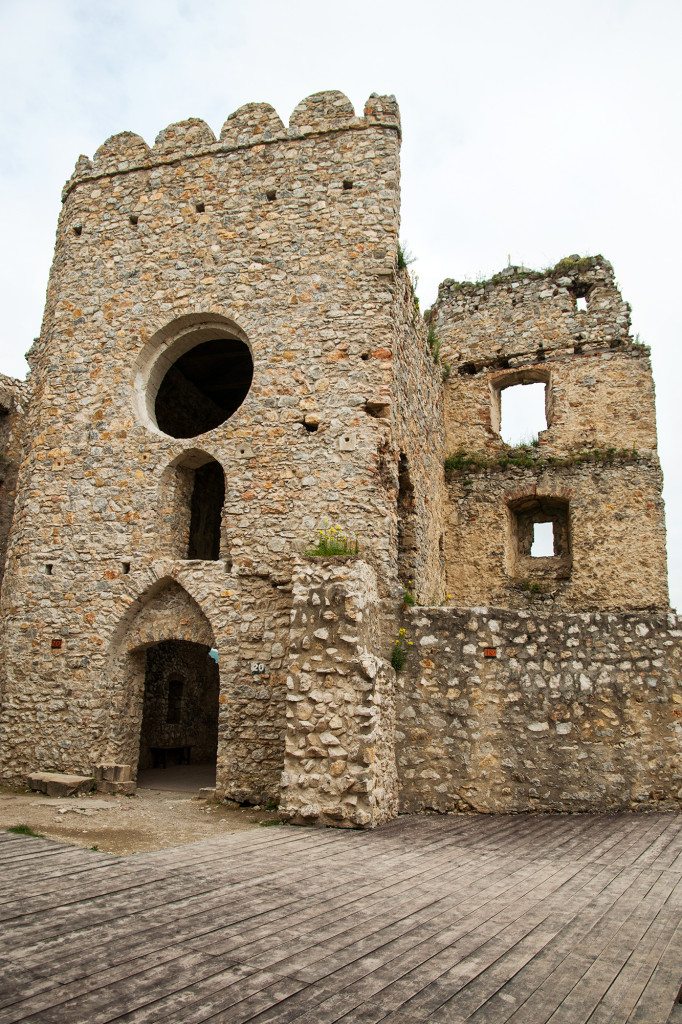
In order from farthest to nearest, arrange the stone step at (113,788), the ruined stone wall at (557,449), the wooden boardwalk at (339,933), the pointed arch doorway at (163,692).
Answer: the ruined stone wall at (557,449)
the pointed arch doorway at (163,692)
the stone step at (113,788)
the wooden boardwalk at (339,933)

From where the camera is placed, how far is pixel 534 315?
1335 centimetres

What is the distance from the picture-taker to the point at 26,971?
9.80ft

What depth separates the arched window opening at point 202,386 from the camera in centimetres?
1173

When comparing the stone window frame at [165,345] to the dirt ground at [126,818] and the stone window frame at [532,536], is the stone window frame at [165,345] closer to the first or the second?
the dirt ground at [126,818]

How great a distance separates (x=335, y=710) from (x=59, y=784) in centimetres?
362

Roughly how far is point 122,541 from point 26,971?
643 centimetres

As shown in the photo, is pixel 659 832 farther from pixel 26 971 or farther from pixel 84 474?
pixel 84 474

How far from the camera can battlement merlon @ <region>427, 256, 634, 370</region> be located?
12.9m

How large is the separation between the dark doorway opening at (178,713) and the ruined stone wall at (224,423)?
201cm

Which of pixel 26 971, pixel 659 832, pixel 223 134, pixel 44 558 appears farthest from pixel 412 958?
pixel 223 134

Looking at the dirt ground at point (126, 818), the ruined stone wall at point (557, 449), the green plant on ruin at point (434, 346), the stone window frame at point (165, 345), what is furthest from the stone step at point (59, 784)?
the green plant on ruin at point (434, 346)

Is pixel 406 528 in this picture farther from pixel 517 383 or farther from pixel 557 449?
pixel 517 383

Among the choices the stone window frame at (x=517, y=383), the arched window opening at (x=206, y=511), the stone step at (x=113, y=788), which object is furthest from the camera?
the stone window frame at (x=517, y=383)

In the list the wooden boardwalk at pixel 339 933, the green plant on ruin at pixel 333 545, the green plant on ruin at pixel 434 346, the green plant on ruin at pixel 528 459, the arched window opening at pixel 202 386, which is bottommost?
the wooden boardwalk at pixel 339 933
